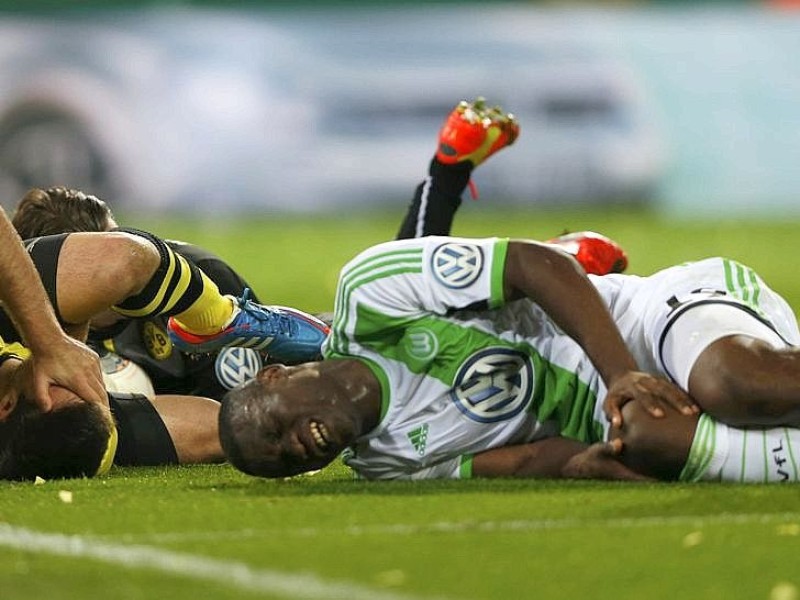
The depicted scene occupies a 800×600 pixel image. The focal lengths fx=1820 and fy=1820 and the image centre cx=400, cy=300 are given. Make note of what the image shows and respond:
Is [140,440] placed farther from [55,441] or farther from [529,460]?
[529,460]

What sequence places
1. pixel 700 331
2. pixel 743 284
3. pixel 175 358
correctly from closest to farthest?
pixel 700 331
pixel 743 284
pixel 175 358

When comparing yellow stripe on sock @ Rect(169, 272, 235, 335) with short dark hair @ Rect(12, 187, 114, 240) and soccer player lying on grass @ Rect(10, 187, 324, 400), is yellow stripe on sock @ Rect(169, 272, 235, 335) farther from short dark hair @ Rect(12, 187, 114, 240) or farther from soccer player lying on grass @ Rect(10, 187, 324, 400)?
short dark hair @ Rect(12, 187, 114, 240)

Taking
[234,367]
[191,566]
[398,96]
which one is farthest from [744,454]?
[398,96]

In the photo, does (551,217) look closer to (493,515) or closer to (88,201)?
(88,201)

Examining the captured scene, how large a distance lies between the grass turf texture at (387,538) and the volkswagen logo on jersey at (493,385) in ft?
0.69

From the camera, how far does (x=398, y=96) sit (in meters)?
18.3

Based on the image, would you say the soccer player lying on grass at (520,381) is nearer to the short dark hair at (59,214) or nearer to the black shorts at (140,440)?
the black shorts at (140,440)

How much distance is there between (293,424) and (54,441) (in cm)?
91

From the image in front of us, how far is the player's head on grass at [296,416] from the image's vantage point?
15.6 ft

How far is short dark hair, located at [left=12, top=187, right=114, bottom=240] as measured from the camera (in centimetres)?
632

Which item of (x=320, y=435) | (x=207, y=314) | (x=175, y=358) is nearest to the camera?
(x=320, y=435)

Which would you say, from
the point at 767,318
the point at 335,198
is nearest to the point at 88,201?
the point at 767,318

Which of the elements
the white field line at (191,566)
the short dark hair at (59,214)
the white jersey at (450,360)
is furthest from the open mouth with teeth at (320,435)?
the short dark hair at (59,214)

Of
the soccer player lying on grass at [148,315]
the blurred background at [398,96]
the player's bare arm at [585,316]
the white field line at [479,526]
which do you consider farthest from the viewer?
the blurred background at [398,96]
